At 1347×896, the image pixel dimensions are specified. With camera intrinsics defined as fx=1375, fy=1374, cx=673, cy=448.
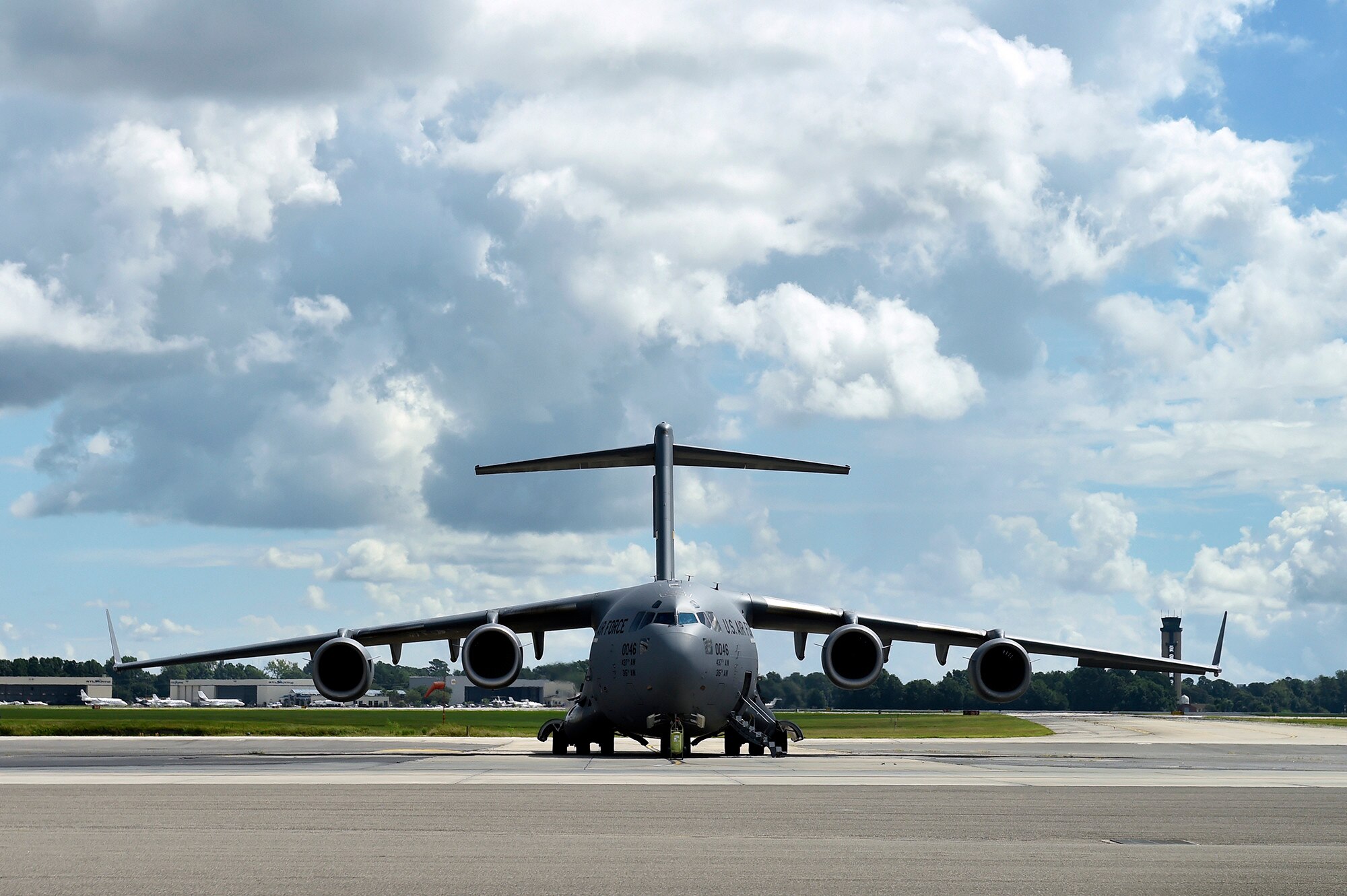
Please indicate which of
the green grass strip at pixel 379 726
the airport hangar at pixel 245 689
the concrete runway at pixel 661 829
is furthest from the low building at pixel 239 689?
the concrete runway at pixel 661 829

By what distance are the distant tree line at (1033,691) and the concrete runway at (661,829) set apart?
193ft

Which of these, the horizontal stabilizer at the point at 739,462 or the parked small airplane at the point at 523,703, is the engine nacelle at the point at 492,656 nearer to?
the horizontal stabilizer at the point at 739,462

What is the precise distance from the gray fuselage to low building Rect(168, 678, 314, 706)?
147576 mm

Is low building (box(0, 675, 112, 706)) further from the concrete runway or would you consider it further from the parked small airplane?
the concrete runway

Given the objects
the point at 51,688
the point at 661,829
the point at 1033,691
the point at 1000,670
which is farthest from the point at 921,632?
the point at 51,688

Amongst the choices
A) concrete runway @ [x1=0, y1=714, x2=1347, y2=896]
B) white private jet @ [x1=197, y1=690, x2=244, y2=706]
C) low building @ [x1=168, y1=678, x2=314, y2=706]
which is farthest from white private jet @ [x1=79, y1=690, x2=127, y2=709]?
concrete runway @ [x1=0, y1=714, x2=1347, y2=896]

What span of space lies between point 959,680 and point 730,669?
98.5 meters

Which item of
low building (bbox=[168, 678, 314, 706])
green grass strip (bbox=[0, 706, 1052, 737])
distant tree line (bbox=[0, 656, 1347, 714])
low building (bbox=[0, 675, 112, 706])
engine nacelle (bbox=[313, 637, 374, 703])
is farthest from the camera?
low building (bbox=[168, 678, 314, 706])

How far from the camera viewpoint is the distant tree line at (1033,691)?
118881mm

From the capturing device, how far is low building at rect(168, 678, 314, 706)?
171875 millimetres

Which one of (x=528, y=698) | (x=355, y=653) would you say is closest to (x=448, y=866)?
(x=355, y=653)

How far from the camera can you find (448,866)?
8.72 meters

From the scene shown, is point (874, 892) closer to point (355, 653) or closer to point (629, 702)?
point (629, 702)

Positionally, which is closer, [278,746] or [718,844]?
[718,844]
